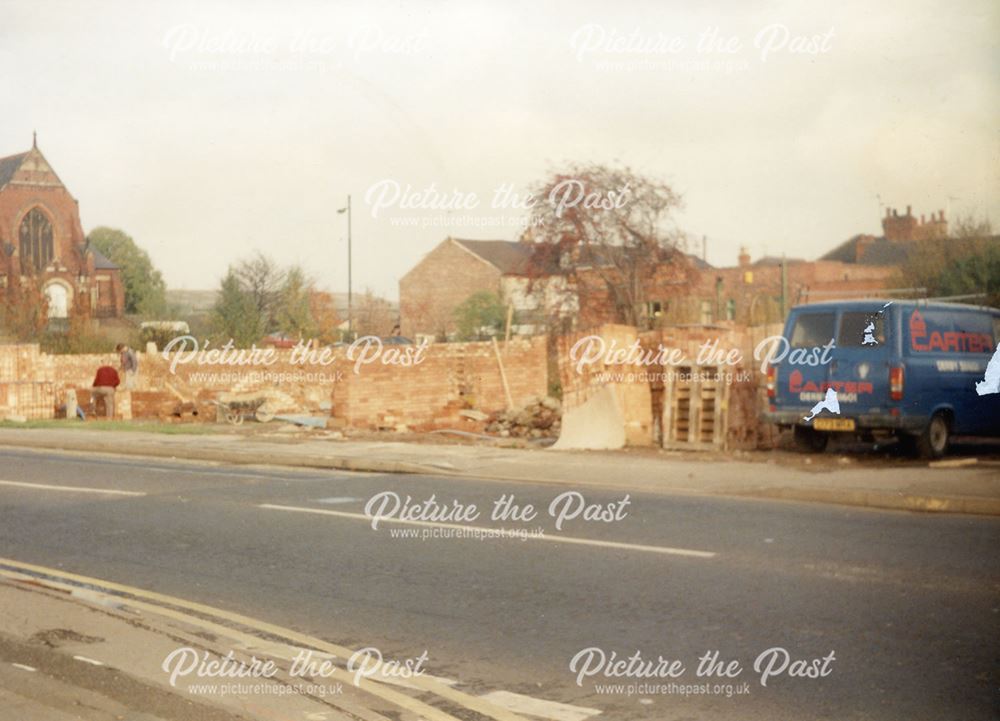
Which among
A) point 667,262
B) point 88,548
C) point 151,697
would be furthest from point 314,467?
point 667,262

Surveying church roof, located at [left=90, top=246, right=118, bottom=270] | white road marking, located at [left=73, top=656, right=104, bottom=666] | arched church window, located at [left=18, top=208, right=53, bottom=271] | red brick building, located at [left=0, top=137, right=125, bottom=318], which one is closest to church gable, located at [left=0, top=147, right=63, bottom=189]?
red brick building, located at [left=0, top=137, right=125, bottom=318]

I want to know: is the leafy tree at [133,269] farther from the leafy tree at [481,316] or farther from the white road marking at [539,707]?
the white road marking at [539,707]

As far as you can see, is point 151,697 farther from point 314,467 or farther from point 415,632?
point 314,467

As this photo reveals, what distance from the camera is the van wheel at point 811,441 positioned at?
1652 cm

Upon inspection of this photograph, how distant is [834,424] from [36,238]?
7751 centimetres

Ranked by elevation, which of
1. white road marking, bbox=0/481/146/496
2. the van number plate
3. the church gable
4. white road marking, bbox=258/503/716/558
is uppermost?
the church gable

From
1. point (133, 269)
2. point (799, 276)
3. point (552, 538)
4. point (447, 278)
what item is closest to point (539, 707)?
point (552, 538)

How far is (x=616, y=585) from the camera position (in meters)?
8.20

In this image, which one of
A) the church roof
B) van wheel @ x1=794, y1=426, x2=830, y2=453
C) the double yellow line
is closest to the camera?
the double yellow line

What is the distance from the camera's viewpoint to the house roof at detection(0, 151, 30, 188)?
8188cm

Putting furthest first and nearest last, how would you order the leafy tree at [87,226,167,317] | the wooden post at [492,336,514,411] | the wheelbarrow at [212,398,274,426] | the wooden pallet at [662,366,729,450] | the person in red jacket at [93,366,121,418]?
the leafy tree at [87,226,167,317] → the person in red jacket at [93,366,121,418] → the wheelbarrow at [212,398,274,426] → the wooden post at [492,336,514,411] → the wooden pallet at [662,366,729,450]

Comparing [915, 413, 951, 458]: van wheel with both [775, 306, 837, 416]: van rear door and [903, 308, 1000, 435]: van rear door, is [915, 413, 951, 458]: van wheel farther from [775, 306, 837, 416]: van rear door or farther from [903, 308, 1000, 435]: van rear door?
[775, 306, 837, 416]: van rear door

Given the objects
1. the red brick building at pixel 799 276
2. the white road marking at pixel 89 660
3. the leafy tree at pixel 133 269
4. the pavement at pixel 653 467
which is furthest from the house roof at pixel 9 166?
the white road marking at pixel 89 660

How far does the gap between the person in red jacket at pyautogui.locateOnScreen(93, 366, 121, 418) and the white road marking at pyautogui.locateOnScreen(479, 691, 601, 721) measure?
26173 mm
